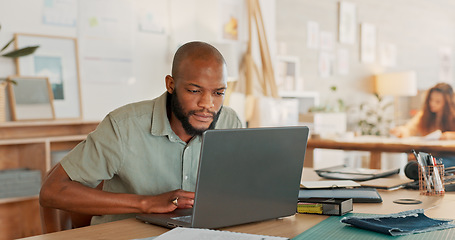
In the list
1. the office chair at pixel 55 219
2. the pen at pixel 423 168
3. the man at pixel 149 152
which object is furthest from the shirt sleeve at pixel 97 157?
the pen at pixel 423 168

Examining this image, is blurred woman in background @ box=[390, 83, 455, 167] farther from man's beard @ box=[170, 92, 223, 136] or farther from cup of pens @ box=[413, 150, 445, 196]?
man's beard @ box=[170, 92, 223, 136]

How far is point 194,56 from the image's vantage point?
174 centimetres

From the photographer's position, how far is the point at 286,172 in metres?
1.54

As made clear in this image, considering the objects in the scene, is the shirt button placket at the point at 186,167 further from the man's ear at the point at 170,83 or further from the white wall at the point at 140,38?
the white wall at the point at 140,38

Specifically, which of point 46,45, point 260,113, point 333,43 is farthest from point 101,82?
point 333,43

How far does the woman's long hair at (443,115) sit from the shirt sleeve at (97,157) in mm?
3914

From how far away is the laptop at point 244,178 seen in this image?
1.36m

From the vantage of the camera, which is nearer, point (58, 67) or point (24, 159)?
point (24, 159)

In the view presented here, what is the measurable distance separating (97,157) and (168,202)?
34 cm

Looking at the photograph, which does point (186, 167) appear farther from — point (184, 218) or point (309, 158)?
point (309, 158)

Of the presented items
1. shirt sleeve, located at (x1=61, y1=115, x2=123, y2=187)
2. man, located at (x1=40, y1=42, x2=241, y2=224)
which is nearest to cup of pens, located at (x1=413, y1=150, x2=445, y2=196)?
man, located at (x1=40, y1=42, x2=241, y2=224)

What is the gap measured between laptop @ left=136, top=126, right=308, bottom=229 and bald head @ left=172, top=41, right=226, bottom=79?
0.40m


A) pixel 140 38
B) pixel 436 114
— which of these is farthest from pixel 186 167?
pixel 436 114

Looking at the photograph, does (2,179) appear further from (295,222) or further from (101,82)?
(295,222)
